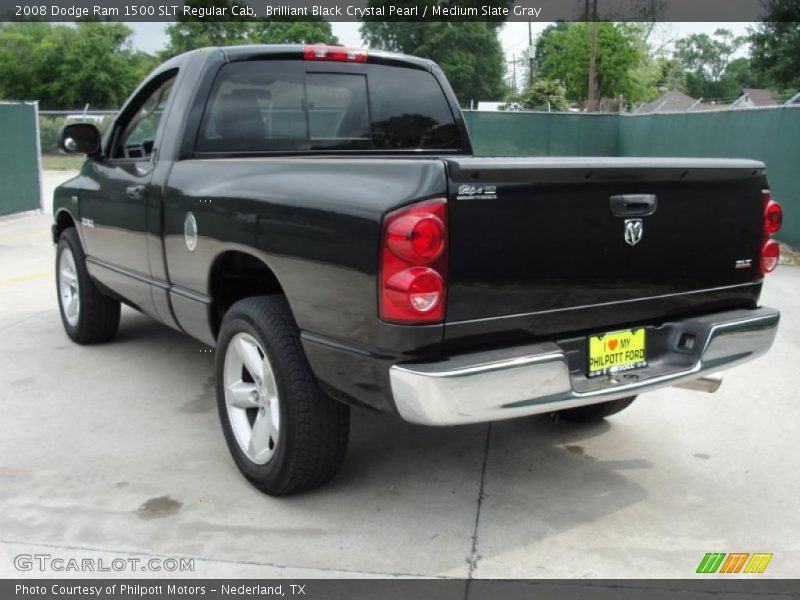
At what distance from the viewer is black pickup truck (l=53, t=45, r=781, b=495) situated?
2.83 m

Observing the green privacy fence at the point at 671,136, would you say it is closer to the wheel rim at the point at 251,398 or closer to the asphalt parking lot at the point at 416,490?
the asphalt parking lot at the point at 416,490

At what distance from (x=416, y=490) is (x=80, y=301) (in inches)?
125

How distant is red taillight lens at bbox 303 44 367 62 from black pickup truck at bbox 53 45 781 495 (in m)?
0.02

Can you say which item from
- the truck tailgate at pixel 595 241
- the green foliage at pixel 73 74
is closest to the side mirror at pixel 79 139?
the truck tailgate at pixel 595 241

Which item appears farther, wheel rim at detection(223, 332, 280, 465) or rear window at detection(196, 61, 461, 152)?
rear window at detection(196, 61, 461, 152)

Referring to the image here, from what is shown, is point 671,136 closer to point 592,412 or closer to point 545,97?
point 592,412

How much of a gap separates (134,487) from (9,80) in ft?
205

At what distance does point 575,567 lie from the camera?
3.04m

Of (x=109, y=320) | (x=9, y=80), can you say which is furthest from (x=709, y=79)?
(x=109, y=320)

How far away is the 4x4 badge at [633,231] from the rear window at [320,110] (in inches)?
73.5

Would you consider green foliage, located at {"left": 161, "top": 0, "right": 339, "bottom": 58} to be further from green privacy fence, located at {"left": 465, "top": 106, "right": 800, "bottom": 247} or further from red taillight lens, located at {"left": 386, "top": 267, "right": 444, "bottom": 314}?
red taillight lens, located at {"left": 386, "top": 267, "right": 444, "bottom": 314}

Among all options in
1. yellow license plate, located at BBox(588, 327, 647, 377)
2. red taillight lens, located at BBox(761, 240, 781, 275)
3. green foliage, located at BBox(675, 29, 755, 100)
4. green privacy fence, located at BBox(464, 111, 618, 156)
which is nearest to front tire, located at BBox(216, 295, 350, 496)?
yellow license plate, located at BBox(588, 327, 647, 377)
